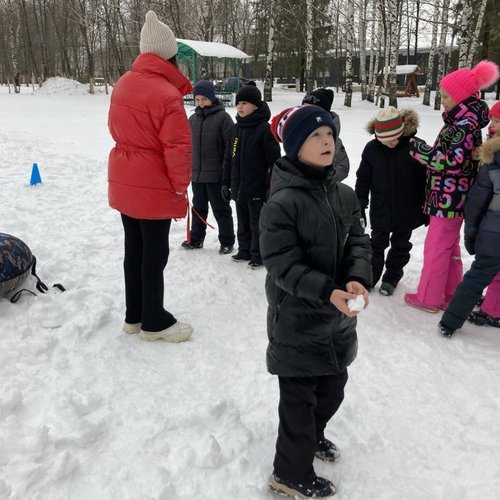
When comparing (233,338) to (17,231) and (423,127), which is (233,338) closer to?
(17,231)

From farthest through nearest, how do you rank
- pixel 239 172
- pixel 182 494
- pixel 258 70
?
pixel 258 70 < pixel 239 172 < pixel 182 494

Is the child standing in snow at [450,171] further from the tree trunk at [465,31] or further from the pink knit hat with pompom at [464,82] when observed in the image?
the tree trunk at [465,31]

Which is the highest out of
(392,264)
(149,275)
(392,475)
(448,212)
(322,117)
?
(322,117)

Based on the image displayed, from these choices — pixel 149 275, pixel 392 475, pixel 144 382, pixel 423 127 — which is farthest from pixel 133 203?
pixel 423 127

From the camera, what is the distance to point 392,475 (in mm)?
2367

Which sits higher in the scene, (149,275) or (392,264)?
(149,275)

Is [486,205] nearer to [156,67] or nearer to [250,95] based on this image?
[250,95]

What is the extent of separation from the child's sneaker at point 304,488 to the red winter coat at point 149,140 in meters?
1.84

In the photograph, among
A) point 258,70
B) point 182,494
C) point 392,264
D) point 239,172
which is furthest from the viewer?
point 258,70

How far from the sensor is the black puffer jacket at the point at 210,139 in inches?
197

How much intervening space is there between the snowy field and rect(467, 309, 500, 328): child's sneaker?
0.07 metres

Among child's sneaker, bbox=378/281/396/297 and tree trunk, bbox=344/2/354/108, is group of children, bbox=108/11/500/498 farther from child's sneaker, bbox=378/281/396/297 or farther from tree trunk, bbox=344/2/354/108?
tree trunk, bbox=344/2/354/108

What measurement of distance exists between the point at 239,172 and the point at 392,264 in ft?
5.83

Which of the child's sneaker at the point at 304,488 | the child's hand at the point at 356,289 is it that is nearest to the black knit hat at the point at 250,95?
the child's hand at the point at 356,289
